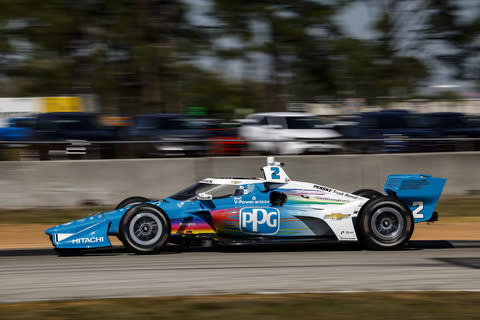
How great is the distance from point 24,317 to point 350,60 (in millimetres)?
19054

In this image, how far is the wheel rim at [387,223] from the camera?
30.0 ft

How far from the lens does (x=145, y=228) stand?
8.88 metres

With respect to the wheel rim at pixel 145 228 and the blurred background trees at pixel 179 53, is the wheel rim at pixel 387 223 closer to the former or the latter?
the wheel rim at pixel 145 228

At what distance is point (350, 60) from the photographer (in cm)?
2323

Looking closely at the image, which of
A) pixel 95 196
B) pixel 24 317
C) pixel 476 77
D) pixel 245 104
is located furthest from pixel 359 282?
pixel 476 77

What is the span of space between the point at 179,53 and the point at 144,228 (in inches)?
561

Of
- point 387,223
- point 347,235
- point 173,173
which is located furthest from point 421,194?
point 173,173

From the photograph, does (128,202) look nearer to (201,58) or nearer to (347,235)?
(347,235)

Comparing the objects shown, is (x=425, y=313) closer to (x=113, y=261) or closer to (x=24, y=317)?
(x=24, y=317)

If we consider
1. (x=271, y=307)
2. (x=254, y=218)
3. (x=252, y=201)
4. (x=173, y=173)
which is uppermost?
(x=173, y=173)

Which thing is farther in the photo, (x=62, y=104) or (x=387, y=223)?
(x=62, y=104)

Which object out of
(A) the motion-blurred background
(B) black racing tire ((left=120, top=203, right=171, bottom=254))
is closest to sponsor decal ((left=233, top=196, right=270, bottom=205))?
(B) black racing tire ((left=120, top=203, right=171, bottom=254))

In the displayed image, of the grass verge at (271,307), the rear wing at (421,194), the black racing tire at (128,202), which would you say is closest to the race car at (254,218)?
the rear wing at (421,194)

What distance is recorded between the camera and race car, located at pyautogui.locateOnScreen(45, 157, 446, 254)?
885 centimetres
